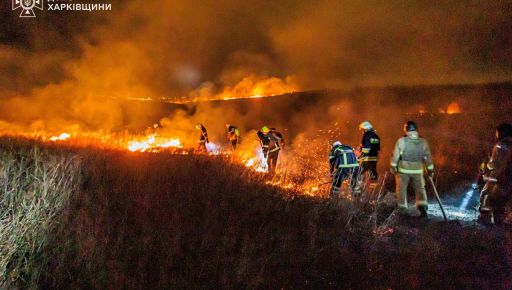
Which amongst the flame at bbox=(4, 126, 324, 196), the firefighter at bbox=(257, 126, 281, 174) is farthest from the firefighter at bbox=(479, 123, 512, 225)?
the firefighter at bbox=(257, 126, 281, 174)

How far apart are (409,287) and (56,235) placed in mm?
3420

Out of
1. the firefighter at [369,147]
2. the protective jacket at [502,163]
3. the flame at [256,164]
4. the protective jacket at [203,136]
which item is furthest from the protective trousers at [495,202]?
the protective jacket at [203,136]

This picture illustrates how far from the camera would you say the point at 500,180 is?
5.94 metres

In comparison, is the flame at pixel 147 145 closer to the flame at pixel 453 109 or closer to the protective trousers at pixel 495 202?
the protective trousers at pixel 495 202

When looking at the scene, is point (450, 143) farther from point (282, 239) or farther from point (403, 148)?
point (282, 239)

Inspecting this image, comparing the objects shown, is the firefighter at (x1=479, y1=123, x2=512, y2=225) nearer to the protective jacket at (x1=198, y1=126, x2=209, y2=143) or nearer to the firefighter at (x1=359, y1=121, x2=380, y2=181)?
the firefighter at (x1=359, y1=121, x2=380, y2=181)

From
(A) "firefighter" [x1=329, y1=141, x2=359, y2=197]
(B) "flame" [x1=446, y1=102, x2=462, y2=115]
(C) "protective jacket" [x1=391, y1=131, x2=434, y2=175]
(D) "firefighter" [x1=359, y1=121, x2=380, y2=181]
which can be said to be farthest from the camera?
(B) "flame" [x1=446, y1=102, x2=462, y2=115]

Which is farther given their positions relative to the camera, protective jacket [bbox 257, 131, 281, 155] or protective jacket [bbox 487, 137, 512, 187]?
protective jacket [bbox 257, 131, 281, 155]

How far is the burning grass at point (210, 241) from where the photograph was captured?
2996mm

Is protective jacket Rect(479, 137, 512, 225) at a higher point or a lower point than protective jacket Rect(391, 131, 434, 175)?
lower

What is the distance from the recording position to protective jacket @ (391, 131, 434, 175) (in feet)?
20.3

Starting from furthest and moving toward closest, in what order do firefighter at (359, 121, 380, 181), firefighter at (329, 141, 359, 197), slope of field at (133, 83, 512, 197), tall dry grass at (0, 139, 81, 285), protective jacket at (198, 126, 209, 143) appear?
slope of field at (133, 83, 512, 197) < protective jacket at (198, 126, 209, 143) < firefighter at (359, 121, 380, 181) < firefighter at (329, 141, 359, 197) < tall dry grass at (0, 139, 81, 285)

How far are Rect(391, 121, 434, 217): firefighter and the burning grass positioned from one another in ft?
2.99

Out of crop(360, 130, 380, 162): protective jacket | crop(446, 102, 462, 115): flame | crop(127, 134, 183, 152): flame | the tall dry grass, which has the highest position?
Answer: crop(446, 102, 462, 115): flame
